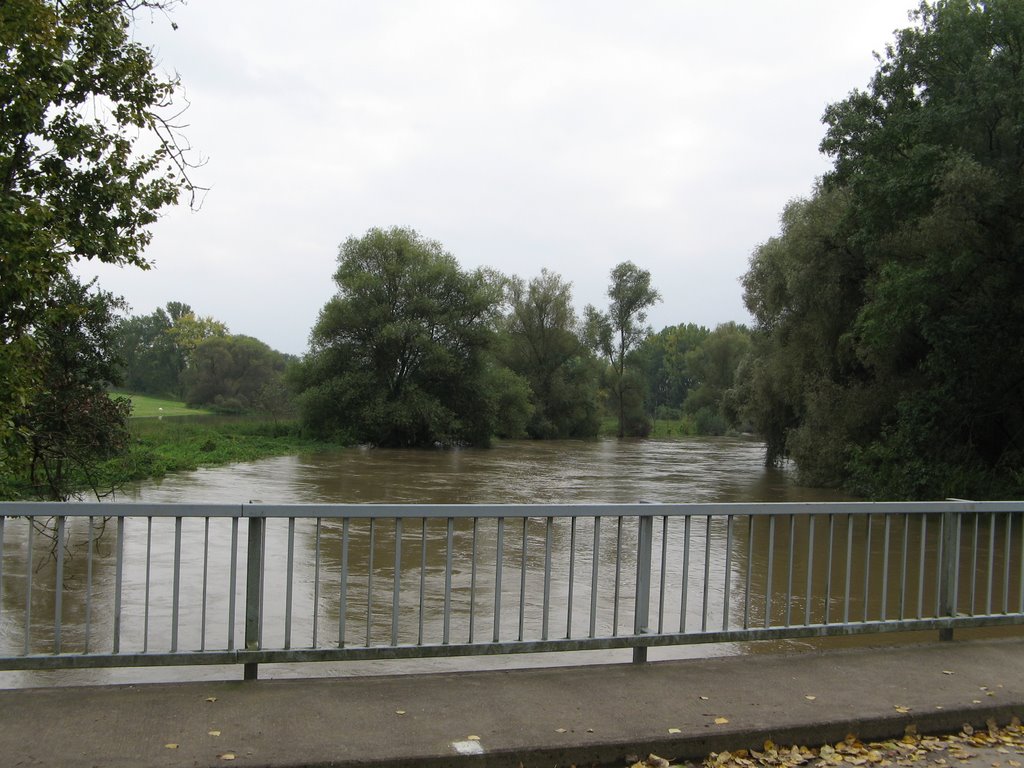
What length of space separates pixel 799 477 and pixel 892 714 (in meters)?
24.0

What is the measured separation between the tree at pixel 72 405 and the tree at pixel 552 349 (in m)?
44.0

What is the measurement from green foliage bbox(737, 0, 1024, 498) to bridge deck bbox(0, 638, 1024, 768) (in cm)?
1531

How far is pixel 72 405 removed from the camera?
12289 mm

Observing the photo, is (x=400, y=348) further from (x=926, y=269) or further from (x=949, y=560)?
(x=949, y=560)

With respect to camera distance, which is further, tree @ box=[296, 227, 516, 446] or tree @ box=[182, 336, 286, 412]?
tree @ box=[182, 336, 286, 412]

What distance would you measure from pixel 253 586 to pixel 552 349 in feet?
195

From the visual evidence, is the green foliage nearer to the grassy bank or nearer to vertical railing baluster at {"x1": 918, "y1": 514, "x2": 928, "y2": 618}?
vertical railing baluster at {"x1": 918, "y1": 514, "x2": 928, "y2": 618}

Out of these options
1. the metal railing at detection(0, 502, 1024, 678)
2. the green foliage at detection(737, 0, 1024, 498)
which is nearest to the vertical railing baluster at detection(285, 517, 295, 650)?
the metal railing at detection(0, 502, 1024, 678)

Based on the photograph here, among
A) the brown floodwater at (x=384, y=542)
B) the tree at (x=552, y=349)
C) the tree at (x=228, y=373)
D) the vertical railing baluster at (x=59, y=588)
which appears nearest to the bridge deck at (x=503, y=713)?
the vertical railing baluster at (x=59, y=588)

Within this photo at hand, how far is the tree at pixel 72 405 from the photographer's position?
9.89m

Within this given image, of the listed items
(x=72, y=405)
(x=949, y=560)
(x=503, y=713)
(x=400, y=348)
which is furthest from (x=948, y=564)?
(x=400, y=348)

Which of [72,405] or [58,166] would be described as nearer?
[58,166]

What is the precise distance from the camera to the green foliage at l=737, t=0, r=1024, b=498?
61.1 feet

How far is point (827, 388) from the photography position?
25672 mm
